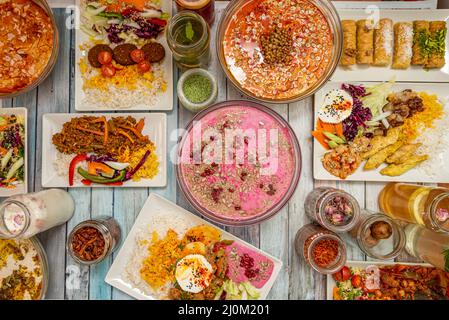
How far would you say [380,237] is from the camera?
1.68 m

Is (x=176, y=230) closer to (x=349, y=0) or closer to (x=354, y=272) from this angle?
(x=354, y=272)

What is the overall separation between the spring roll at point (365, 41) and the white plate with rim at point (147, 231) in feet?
3.36

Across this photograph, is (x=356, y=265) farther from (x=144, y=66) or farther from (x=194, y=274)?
(x=144, y=66)

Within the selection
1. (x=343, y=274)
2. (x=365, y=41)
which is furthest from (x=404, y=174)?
(x=365, y=41)

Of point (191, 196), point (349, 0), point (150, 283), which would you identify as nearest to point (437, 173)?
point (349, 0)

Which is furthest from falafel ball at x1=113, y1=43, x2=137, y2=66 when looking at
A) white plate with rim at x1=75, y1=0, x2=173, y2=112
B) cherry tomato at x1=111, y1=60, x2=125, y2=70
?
white plate with rim at x1=75, y1=0, x2=173, y2=112

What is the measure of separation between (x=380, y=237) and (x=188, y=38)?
3.97 feet

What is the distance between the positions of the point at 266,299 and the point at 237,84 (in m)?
1.03

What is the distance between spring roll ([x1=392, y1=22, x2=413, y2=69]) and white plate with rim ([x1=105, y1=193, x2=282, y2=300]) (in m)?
1.10

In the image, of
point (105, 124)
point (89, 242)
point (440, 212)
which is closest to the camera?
point (440, 212)

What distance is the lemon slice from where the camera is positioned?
1.63 m

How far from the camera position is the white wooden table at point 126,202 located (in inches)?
73.4

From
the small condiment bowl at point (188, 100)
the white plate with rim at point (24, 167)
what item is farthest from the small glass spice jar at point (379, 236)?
the white plate with rim at point (24, 167)

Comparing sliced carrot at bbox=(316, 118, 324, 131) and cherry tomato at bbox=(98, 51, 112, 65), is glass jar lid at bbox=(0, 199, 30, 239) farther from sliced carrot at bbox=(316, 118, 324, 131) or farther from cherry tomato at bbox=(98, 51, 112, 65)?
sliced carrot at bbox=(316, 118, 324, 131)
